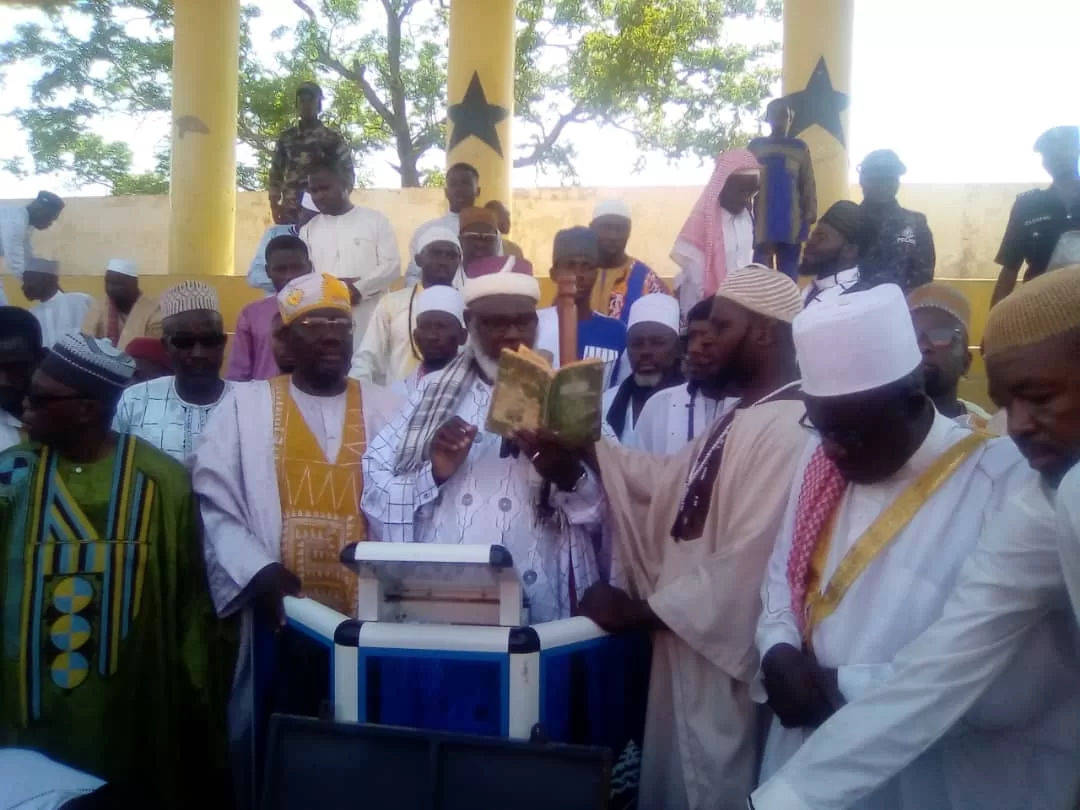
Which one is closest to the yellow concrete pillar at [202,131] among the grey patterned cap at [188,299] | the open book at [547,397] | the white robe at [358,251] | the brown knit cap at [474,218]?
the white robe at [358,251]

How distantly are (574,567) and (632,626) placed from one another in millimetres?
413

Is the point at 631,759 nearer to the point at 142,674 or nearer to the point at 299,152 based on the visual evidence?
the point at 142,674

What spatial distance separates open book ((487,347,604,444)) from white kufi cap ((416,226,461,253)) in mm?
3181

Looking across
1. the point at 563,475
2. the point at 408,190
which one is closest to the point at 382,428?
the point at 563,475

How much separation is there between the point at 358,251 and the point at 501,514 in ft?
13.5

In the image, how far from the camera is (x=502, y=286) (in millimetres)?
3424

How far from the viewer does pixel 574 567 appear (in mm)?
3174

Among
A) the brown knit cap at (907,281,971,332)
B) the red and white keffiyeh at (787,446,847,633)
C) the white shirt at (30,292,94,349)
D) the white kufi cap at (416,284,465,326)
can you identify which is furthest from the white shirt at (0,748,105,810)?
the white shirt at (30,292,94,349)

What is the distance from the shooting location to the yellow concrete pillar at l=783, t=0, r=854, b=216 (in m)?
9.77

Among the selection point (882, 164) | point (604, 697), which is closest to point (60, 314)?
point (882, 164)

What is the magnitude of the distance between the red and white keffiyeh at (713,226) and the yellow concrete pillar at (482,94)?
4.83 meters

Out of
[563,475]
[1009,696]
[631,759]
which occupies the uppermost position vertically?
[563,475]

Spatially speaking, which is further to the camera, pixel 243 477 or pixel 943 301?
pixel 943 301

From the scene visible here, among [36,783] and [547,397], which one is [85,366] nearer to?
[36,783]
